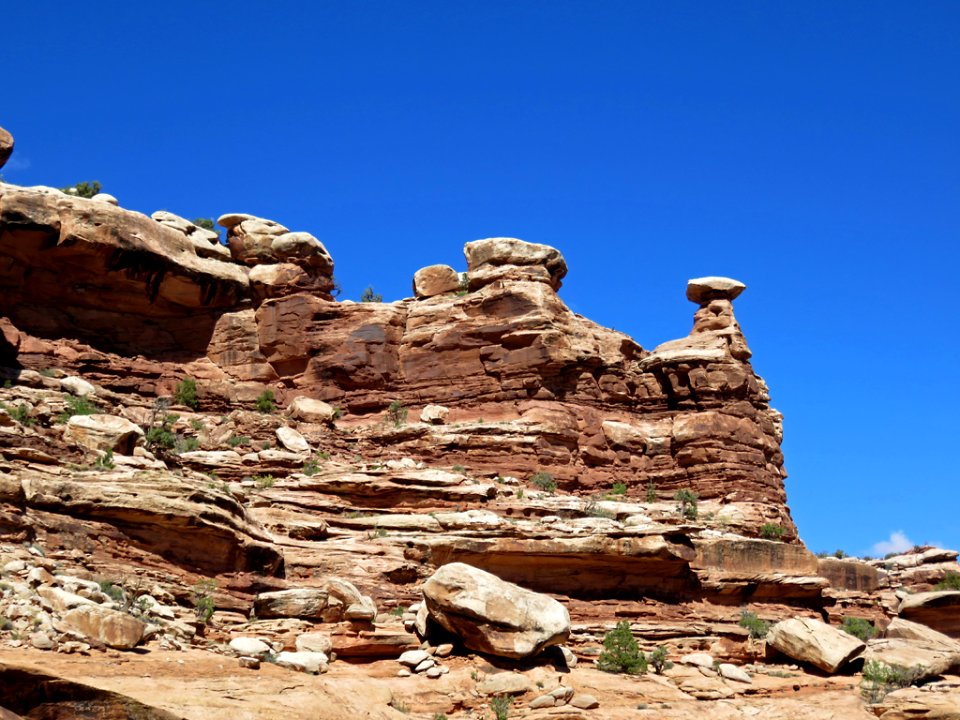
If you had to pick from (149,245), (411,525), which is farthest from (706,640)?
(149,245)

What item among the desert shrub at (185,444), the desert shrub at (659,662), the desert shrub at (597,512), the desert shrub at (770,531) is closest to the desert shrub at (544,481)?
the desert shrub at (597,512)

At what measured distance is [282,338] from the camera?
42438mm

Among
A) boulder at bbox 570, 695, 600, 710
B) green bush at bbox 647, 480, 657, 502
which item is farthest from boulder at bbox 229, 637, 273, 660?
green bush at bbox 647, 480, 657, 502

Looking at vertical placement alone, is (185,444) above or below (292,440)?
below

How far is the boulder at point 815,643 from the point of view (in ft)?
94.5

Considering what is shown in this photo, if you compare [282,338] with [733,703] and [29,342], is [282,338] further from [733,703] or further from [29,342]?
[733,703]

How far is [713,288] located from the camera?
43.9 meters

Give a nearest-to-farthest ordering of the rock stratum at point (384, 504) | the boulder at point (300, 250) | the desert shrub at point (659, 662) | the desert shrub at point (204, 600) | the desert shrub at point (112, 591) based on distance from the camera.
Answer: the desert shrub at point (112, 591) → the rock stratum at point (384, 504) → the desert shrub at point (204, 600) → the desert shrub at point (659, 662) → the boulder at point (300, 250)

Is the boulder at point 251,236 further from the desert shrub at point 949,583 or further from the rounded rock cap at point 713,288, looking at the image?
the desert shrub at point 949,583

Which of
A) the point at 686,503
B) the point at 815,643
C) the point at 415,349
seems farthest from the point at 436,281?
the point at 815,643

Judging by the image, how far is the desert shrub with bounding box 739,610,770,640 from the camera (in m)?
31.4

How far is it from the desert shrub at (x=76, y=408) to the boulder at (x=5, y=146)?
25.2 ft

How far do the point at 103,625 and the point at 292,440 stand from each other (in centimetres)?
1769

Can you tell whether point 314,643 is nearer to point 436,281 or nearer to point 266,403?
point 266,403
